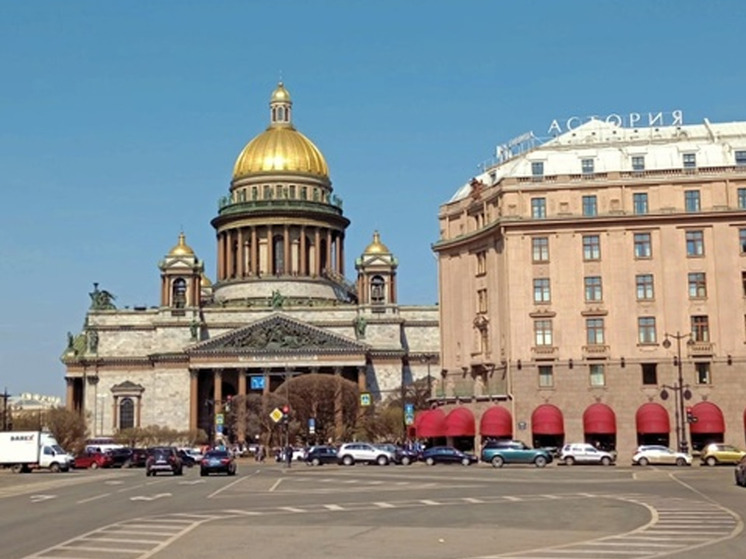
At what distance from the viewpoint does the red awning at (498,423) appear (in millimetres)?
77213

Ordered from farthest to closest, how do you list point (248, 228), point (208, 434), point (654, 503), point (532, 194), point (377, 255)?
1. point (248, 228)
2. point (377, 255)
3. point (208, 434)
4. point (532, 194)
5. point (654, 503)

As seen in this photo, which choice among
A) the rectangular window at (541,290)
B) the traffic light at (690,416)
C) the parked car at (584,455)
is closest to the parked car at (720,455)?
the traffic light at (690,416)

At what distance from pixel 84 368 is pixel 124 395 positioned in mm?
6432

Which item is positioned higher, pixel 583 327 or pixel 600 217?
pixel 600 217

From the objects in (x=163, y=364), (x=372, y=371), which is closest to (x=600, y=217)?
(x=372, y=371)

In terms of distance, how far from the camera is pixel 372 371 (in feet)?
472

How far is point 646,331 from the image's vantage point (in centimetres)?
7662

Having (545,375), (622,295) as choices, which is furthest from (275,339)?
(622,295)

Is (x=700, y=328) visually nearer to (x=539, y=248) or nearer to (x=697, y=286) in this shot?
(x=697, y=286)

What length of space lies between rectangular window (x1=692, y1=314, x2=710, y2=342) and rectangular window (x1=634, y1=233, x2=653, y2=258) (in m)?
5.16

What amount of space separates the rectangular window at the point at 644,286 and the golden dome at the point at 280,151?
89.1 metres

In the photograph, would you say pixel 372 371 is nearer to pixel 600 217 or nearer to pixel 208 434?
pixel 208 434

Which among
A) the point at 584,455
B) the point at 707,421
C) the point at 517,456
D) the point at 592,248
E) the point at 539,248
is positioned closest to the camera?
the point at 517,456

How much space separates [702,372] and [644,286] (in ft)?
21.6
